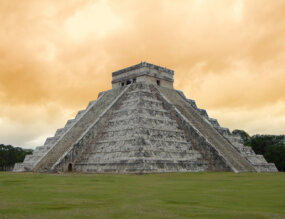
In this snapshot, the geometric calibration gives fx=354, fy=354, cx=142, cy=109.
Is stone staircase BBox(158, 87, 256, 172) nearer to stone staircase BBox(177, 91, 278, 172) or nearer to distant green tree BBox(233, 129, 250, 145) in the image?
Result: stone staircase BBox(177, 91, 278, 172)

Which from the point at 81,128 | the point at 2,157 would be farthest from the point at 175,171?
the point at 2,157

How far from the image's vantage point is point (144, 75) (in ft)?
122

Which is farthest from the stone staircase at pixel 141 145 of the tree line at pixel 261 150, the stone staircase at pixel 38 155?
the tree line at pixel 261 150

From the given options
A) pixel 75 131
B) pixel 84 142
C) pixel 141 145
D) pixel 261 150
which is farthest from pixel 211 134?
pixel 261 150

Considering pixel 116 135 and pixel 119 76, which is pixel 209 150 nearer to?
pixel 116 135

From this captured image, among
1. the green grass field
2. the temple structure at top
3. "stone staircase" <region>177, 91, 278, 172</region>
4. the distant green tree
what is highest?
the temple structure at top

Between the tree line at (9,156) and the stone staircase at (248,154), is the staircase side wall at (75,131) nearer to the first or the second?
the stone staircase at (248,154)

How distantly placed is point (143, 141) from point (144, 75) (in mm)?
11581

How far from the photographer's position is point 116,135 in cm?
2988

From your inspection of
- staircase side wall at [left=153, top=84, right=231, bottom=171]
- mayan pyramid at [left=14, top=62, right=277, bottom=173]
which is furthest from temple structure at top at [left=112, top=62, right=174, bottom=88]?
staircase side wall at [left=153, top=84, right=231, bottom=171]

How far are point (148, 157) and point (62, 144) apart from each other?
8980mm

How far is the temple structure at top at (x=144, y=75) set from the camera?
3728 centimetres

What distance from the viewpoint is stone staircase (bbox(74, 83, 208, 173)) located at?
26188 millimetres

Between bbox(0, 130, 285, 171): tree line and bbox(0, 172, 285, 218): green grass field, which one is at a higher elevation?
bbox(0, 130, 285, 171): tree line
